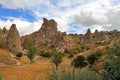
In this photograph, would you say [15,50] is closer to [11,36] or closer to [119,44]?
[11,36]

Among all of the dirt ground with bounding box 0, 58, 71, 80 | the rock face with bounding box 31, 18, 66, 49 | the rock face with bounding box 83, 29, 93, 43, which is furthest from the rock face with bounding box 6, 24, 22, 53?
the rock face with bounding box 83, 29, 93, 43

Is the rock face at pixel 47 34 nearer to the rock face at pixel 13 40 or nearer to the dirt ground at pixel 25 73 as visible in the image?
the rock face at pixel 13 40

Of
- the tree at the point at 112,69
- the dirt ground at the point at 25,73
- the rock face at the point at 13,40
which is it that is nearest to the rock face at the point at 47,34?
the rock face at the point at 13,40

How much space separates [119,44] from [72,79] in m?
2.76

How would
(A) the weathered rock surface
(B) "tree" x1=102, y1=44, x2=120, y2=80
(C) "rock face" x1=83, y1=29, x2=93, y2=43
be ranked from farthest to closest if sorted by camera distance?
(C) "rock face" x1=83, y1=29, x2=93, y2=43, (A) the weathered rock surface, (B) "tree" x1=102, y1=44, x2=120, y2=80

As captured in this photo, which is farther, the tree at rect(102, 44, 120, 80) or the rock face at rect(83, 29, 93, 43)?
the rock face at rect(83, 29, 93, 43)

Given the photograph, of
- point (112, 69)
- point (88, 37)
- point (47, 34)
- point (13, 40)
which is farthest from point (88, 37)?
point (112, 69)

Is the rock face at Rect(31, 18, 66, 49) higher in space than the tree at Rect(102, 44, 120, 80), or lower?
higher

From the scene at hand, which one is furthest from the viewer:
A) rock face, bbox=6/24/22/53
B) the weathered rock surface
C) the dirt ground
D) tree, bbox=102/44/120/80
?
the weathered rock surface

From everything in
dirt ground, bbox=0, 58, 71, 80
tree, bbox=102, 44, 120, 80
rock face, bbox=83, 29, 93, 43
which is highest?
rock face, bbox=83, 29, 93, 43

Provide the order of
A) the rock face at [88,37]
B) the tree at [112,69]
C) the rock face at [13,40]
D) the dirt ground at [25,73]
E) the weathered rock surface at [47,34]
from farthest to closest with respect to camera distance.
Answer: the rock face at [88,37] → the weathered rock surface at [47,34] → the rock face at [13,40] → the dirt ground at [25,73] → the tree at [112,69]

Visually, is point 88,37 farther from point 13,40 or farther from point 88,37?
point 13,40

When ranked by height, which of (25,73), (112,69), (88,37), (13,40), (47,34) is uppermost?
(47,34)

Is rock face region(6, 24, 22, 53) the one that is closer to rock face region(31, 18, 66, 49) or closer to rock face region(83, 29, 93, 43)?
rock face region(31, 18, 66, 49)
